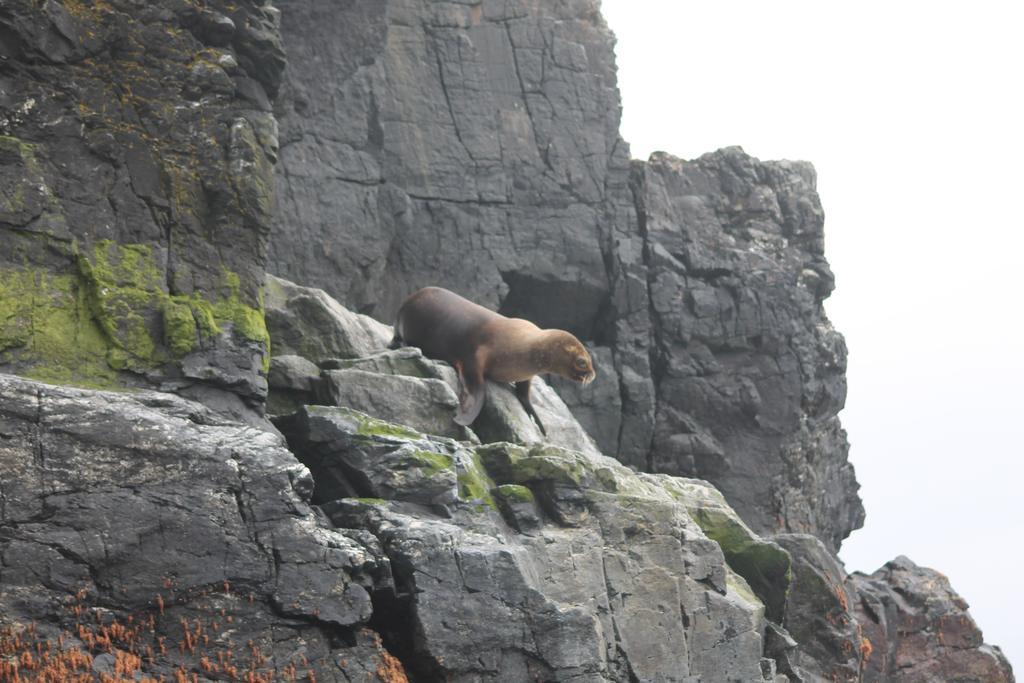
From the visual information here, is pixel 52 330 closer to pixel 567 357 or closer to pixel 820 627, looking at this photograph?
pixel 567 357

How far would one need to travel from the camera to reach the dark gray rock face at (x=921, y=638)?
19797 millimetres

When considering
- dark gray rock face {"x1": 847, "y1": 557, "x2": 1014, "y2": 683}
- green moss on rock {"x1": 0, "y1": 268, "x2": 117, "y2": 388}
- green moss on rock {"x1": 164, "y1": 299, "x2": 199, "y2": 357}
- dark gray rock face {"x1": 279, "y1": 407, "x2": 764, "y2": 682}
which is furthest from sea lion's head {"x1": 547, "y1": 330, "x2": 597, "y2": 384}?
green moss on rock {"x1": 0, "y1": 268, "x2": 117, "y2": 388}

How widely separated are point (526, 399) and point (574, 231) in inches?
440

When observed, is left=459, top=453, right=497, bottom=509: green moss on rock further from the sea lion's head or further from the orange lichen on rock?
the orange lichen on rock

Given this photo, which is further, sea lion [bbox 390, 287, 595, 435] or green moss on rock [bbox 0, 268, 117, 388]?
sea lion [bbox 390, 287, 595, 435]

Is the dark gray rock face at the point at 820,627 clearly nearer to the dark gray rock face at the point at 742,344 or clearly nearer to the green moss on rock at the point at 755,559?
the green moss on rock at the point at 755,559

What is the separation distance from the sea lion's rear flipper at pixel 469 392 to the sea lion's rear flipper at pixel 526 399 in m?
0.97

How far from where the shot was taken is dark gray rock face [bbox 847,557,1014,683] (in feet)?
65.0

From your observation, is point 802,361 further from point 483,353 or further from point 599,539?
point 599,539

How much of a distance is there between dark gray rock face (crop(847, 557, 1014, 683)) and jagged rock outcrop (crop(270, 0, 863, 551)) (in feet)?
24.7

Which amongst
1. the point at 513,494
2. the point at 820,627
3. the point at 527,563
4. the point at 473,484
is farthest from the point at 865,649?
the point at 473,484

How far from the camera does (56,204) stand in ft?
41.4

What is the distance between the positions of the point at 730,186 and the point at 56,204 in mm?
20872

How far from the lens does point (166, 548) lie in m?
10.7
